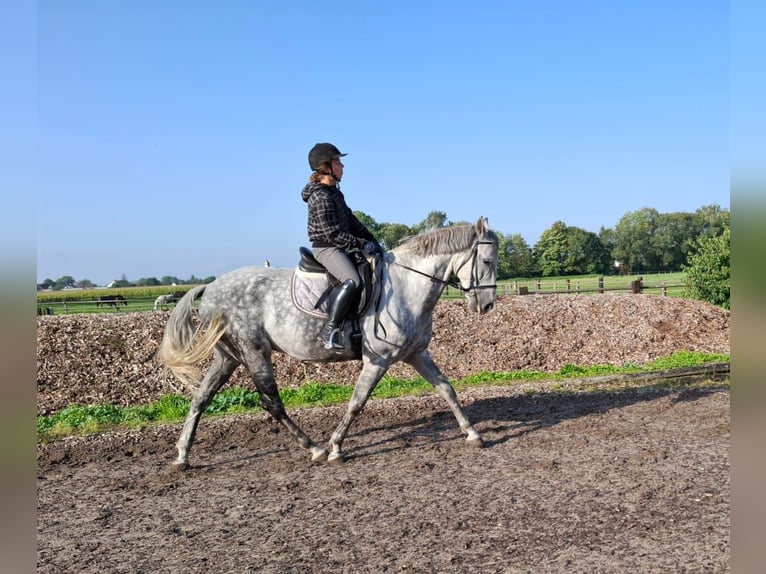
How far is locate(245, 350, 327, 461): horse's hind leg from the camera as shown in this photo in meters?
6.89

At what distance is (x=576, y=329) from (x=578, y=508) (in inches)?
432

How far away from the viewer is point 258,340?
22.6 feet

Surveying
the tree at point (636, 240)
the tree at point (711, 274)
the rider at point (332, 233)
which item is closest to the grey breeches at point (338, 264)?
the rider at point (332, 233)

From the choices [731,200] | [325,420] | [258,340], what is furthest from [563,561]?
[325,420]

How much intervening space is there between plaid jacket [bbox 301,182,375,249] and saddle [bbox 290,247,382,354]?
0.71 feet

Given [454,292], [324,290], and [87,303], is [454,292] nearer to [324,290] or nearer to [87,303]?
[87,303]

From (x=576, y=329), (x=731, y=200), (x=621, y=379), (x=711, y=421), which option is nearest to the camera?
(x=731, y=200)

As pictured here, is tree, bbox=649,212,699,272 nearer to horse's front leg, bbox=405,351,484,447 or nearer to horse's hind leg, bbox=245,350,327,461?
horse's front leg, bbox=405,351,484,447

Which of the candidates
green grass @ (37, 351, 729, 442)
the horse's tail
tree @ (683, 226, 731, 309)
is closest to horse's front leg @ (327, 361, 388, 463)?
the horse's tail

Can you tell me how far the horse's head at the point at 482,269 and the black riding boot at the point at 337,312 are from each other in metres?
1.36

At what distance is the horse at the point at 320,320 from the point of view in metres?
6.74

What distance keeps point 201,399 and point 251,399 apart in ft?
11.5

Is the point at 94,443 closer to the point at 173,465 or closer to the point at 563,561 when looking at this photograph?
the point at 173,465

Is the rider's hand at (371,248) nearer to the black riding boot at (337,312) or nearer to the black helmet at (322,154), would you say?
the black riding boot at (337,312)
